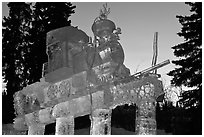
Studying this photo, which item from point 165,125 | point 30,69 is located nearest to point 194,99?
point 165,125

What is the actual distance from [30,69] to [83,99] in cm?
1137

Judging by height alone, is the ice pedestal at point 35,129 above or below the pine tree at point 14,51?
below

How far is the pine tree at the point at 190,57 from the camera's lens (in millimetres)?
16953

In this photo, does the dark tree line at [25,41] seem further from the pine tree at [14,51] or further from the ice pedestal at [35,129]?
the ice pedestal at [35,129]

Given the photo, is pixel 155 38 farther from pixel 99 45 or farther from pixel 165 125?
pixel 165 125

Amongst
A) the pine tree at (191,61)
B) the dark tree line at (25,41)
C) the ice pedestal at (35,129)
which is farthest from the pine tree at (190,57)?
the ice pedestal at (35,129)

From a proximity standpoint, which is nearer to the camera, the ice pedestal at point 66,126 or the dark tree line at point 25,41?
the ice pedestal at point 66,126

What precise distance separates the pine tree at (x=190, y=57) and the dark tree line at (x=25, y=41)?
6.29m

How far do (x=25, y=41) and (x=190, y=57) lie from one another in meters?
9.02

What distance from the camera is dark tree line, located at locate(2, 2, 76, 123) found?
19.2 meters

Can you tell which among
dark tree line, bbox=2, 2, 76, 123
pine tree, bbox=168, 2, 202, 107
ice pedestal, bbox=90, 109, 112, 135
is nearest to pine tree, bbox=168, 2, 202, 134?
pine tree, bbox=168, 2, 202, 107

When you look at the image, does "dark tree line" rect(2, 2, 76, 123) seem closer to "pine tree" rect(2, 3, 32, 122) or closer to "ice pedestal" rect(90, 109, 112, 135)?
"pine tree" rect(2, 3, 32, 122)

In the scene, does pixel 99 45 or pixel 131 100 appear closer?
pixel 131 100

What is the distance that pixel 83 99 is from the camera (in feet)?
28.3
